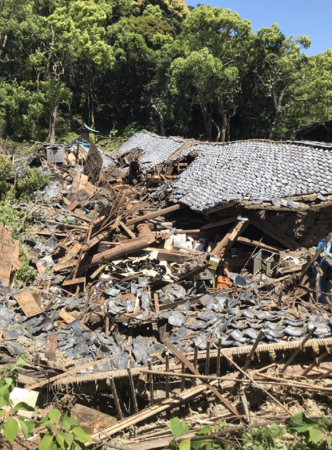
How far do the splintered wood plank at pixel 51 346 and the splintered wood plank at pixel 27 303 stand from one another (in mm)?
639

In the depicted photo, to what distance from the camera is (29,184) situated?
12.7 m

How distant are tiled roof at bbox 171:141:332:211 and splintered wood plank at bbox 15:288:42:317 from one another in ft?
17.6

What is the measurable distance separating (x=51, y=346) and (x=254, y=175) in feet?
26.2

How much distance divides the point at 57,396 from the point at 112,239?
4.95m

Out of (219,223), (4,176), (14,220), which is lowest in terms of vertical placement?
(219,223)

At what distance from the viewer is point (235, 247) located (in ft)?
30.8

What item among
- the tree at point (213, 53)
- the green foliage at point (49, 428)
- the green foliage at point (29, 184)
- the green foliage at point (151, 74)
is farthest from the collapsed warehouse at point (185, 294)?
the green foliage at point (151, 74)

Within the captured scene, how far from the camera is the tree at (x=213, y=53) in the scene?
75.7 ft

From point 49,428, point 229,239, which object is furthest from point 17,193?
point 49,428

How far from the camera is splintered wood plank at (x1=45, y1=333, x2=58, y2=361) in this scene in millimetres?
5401

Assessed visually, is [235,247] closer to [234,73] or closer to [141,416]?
[141,416]

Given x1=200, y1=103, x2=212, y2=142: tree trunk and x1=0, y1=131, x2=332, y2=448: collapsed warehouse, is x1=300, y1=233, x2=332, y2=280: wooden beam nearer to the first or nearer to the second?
x1=0, y1=131, x2=332, y2=448: collapsed warehouse

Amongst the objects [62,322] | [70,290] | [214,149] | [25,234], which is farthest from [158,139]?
Answer: [62,322]

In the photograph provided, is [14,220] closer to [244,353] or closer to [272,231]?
[272,231]
